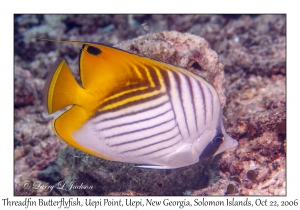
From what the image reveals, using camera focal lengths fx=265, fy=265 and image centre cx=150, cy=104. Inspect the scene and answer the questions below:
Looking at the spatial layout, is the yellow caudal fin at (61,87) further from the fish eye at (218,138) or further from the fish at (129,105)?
the fish eye at (218,138)

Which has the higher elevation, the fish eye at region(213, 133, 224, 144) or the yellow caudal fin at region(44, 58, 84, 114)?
the yellow caudal fin at region(44, 58, 84, 114)

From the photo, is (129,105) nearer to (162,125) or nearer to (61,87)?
(162,125)

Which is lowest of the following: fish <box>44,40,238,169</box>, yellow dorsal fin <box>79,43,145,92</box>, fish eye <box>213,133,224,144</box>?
fish eye <box>213,133,224,144</box>

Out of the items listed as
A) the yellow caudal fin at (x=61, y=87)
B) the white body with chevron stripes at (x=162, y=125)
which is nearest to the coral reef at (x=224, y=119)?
the white body with chevron stripes at (x=162, y=125)

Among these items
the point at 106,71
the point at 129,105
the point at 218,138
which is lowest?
the point at 218,138

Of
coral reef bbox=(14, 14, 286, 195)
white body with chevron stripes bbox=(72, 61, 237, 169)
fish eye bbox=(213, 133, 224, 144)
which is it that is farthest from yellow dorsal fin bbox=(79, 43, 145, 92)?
coral reef bbox=(14, 14, 286, 195)

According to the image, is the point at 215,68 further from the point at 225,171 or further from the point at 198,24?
the point at 198,24

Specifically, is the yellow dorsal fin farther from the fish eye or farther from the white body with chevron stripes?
the fish eye

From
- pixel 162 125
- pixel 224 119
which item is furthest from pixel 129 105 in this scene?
pixel 224 119
